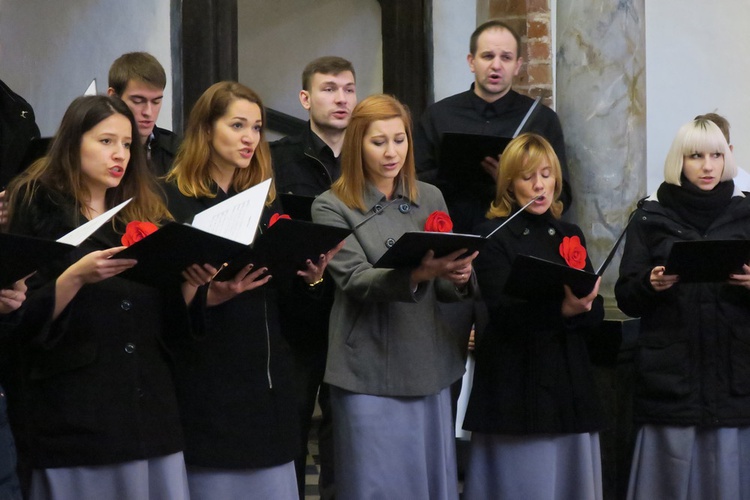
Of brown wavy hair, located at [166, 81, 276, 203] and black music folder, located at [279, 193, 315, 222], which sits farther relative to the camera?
black music folder, located at [279, 193, 315, 222]

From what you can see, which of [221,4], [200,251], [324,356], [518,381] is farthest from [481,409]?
[221,4]

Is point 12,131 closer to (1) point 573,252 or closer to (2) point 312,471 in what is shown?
(1) point 573,252

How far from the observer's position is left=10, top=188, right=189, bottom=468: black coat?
3.04 metres

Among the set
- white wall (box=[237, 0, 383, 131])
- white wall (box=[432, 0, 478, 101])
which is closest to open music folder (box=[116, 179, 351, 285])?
white wall (box=[432, 0, 478, 101])

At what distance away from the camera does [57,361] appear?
3059 mm

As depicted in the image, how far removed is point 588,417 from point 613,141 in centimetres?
135

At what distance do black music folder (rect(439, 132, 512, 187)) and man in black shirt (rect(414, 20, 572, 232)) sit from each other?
0.27 metres

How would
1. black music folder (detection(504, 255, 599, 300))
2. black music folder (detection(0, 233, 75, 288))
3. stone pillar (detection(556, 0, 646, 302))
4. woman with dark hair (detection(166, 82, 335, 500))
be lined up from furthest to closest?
1. stone pillar (detection(556, 0, 646, 302))
2. black music folder (detection(504, 255, 599, 300))
3. woman with dark hair (detection(166, 82, 335, 500))
4. black music folder (detection(0, 233, 75, 288))

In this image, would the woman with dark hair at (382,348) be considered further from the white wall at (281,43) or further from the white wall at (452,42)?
the white wall at (281,43)

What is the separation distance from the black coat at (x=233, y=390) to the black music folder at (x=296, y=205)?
20.6 inches

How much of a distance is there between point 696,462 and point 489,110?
160 cm

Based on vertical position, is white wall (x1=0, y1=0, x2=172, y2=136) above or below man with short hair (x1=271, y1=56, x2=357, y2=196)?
above

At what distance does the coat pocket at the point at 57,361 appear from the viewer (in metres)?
3.06

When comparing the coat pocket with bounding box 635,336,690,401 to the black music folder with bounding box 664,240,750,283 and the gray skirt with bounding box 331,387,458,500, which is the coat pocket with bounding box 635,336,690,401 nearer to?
the black music folder with bounding box 664,240,750,283
